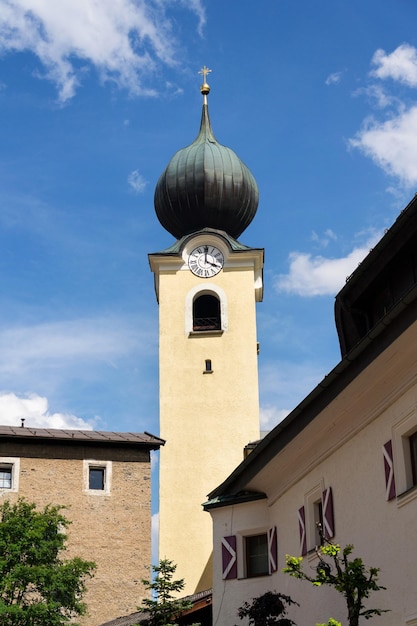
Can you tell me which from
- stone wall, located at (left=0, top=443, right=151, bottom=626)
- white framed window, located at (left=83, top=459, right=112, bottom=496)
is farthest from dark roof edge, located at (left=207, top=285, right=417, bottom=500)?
white framed window, located at (left=83, top=459, right=112, bottom=496)

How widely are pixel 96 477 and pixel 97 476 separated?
5 cm

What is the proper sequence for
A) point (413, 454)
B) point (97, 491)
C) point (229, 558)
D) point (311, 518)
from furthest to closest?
point (97, 491), point (229, 558), point (311, 518), point (413, 454)

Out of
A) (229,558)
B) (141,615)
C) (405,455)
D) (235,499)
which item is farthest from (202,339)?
(405,455)

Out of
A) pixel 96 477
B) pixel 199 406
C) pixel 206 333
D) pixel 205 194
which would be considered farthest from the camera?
pixel 205 194

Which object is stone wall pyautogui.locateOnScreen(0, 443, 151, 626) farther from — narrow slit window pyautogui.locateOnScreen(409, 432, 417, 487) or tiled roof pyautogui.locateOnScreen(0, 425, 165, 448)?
narrow slit window pyautogui.locateOnScreen(409, 432, 417, 487)

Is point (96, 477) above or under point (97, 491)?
above

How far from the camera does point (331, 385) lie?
15.8 m

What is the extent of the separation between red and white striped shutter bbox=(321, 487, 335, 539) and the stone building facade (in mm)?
17306

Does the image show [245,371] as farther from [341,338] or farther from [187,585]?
[341,338]

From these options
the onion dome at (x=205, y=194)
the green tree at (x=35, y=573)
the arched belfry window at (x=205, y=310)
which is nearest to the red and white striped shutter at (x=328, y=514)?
the green tree at (x=35, y=573)

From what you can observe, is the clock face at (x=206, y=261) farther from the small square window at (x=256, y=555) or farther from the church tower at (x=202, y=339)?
the small square window at (x=256, y=555)

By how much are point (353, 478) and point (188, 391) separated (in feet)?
89.8

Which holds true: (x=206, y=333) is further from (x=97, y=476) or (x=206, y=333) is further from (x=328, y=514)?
(x=328, y=514)

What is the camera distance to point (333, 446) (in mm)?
Answer: 17141
